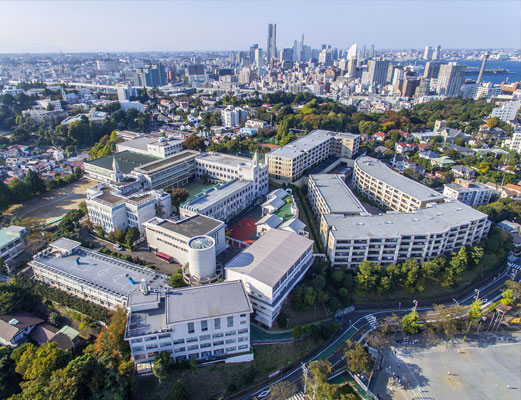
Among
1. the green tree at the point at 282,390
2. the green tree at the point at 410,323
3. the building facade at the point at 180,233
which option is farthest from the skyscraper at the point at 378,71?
the green tree at the point at 282,390

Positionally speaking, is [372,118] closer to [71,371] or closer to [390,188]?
[390,188]

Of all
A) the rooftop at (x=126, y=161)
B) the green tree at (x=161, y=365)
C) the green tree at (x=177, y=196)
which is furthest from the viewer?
the rooftop at (x=126, y=161)

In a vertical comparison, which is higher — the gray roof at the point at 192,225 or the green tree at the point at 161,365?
the gray roof at the point at 192,225

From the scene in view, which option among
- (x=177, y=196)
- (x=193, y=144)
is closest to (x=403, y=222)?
(x=177, y=196)

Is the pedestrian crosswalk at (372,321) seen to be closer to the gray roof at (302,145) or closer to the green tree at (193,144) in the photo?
the gray roof at (302,145)

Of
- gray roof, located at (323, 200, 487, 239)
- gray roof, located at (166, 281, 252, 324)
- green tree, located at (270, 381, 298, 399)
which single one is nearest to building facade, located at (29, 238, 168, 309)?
gray roof, located at (166, 281, 252, 324)

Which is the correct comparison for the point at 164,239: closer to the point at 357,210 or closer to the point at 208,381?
the point at 208,381

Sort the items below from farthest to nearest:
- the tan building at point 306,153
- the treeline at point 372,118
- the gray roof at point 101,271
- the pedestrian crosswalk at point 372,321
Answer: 1. the treeline at point 372,118
2. the tan building at point 306,153
3. the pedestrian crosswalk at point 372,321
4. the gray roof at point 101,271
